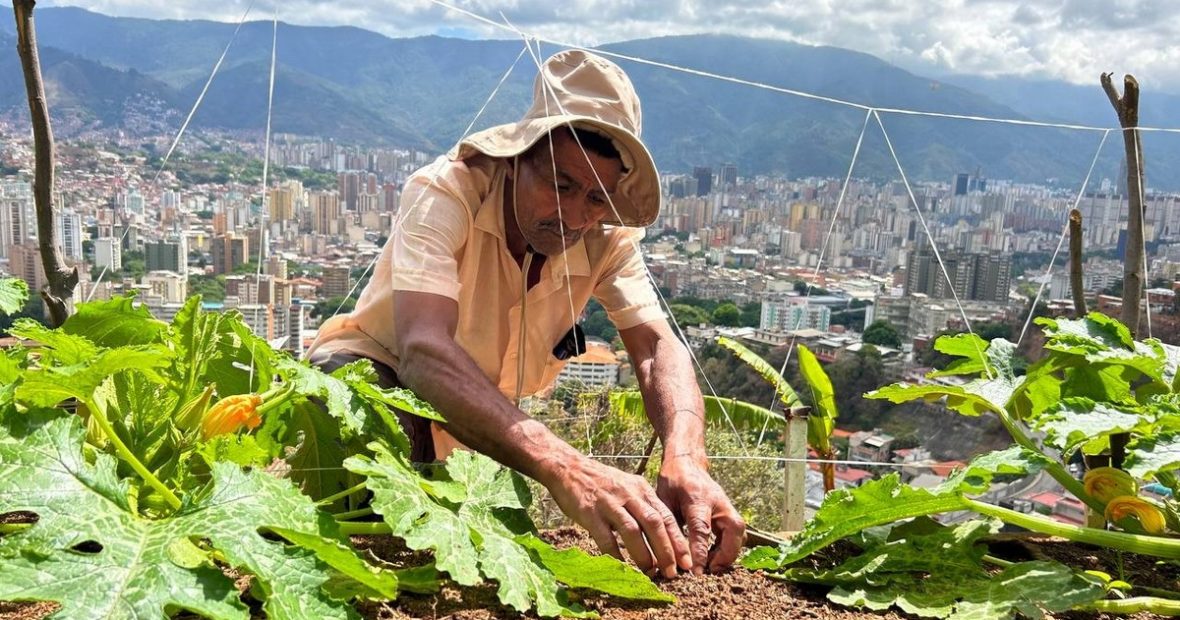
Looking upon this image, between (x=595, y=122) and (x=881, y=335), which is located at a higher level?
(x=595, y=122)

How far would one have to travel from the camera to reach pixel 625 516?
4.50ft

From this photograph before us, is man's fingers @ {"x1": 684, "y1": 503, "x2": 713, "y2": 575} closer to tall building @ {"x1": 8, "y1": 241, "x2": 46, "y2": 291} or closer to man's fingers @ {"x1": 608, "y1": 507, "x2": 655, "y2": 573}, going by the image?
man's fingers @ {"x1": 608, "y1": 507, "x2": 655, "y2": 573}

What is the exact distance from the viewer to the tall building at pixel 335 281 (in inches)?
104

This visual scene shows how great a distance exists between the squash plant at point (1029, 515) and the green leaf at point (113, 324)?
1041 mm

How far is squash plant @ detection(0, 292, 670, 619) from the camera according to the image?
864mm

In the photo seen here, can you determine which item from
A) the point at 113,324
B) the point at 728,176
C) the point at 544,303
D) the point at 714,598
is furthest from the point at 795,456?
the point at 113,324

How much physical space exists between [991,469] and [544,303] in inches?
57.4

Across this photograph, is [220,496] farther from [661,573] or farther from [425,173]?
[425,173]

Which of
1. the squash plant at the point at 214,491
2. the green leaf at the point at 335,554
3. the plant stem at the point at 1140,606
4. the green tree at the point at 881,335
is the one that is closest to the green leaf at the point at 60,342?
the squash plant at the point at 214,491

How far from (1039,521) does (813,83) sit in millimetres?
2570

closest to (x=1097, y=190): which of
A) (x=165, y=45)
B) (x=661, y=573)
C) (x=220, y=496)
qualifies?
(x=661, y=573)

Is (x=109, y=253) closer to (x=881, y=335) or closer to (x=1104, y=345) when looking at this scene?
(x=1104, y=345)

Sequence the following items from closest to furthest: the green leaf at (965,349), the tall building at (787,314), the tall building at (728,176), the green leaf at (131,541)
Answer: the green leaf at (131,541), the green leaf at (965,349), the tall building at (787,314), the tall building at (728,176)

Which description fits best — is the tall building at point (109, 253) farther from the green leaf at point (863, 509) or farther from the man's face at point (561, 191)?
the green leaf at point (863, 509)
